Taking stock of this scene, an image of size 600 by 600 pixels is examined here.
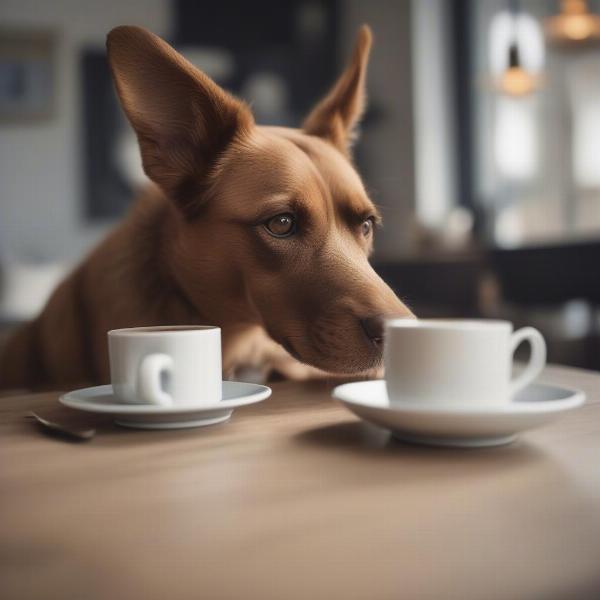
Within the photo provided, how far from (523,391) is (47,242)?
6.10 m

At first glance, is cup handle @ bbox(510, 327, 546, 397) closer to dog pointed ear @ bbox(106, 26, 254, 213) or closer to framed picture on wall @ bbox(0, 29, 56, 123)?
dog pointed ear @ bbox(106, 26, 254, 213)

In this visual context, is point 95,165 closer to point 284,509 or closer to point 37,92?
point 37,92

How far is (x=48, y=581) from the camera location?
0.38 m

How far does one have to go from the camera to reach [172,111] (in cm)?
118

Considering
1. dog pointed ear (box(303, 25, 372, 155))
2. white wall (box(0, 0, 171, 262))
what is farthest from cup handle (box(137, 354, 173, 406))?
white wall (box(0, 0, 171, 262))

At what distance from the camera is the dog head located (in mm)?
1055

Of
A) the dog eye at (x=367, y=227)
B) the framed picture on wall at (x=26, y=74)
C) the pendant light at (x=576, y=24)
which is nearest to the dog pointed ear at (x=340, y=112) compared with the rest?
the dog eye at (x=367, y=227)

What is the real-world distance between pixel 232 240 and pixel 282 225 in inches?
4.0

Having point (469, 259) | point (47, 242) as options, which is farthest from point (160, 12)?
point (469, 259)

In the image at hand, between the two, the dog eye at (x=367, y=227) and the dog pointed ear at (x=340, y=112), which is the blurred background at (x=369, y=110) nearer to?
the dog pointed ear at (x=340, y=112)

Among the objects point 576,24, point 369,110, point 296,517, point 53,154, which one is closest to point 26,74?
point 53,154

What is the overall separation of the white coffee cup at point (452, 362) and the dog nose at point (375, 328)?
27 centimetres

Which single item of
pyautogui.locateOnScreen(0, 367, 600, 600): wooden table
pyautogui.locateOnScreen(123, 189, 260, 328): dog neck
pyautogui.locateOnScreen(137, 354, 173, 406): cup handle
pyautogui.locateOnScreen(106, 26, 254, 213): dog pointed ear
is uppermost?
pyautogui.locateOnScreen(106, 26, 254, 213): dog pointed ear

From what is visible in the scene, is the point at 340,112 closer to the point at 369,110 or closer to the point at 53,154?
the point at 369,110
